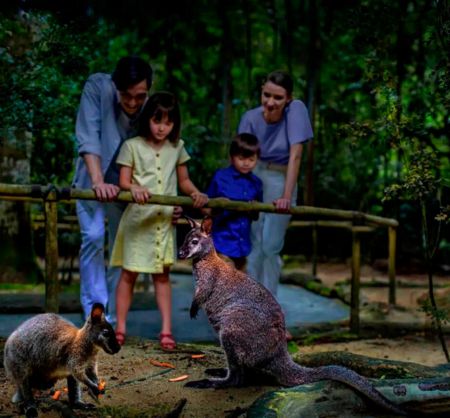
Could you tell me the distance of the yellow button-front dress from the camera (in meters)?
5.25

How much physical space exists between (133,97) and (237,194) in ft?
3.45

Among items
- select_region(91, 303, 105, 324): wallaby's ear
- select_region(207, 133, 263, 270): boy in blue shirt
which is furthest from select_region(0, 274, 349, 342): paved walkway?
select_region(91, 303, 105, 324): wallaby's ear

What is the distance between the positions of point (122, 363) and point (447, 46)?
9.33 ft

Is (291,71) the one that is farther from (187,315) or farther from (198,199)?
(198,199)

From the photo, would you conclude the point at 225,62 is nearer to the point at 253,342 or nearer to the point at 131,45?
the point at 131,45

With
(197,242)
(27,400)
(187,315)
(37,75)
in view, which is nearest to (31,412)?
(27,400)

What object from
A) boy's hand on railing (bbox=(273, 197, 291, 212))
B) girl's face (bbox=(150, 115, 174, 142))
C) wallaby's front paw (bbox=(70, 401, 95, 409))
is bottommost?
→ wallaby's front paw (bbox=(70, 401, 95, 409))

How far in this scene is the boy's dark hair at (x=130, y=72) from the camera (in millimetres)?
5125

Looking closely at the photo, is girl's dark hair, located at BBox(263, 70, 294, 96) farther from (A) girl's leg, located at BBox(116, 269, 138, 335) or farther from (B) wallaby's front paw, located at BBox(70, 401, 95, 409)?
(B) wallaby's front paw, located at BBox(70, 401, 95, 409)

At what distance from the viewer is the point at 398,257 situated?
12883 mm

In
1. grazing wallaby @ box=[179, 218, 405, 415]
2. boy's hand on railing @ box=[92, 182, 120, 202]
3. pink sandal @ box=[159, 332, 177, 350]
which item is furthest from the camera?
pink sandal @ box=[159, 332, 177, 350]

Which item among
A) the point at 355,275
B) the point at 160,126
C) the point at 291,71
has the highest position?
the point at 291,71

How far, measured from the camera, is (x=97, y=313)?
3500mm

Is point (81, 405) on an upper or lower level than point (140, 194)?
lower
